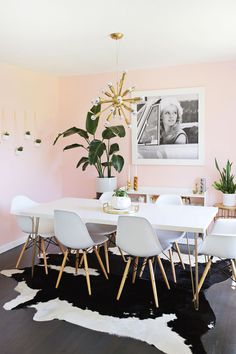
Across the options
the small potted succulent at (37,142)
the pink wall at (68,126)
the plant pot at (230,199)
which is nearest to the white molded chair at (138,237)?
the plant pot at (230,199)

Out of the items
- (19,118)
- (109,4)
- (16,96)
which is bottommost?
(19,118)

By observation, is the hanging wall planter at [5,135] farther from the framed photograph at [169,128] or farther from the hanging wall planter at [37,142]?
the framed photograph at [169,128]

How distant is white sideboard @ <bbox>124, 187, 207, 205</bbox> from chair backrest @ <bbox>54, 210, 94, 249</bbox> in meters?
1.81

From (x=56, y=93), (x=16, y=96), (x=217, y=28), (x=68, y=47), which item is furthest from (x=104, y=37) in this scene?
(x=56, y=93)

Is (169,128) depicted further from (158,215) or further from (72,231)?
(72,231)

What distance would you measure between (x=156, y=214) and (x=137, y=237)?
0.46 meters

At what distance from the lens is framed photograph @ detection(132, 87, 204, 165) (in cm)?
468

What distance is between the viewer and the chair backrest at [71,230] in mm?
3069

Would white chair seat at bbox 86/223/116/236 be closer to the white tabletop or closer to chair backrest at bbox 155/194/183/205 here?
the white tabletop

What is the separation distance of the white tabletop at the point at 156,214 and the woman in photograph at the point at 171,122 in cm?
147

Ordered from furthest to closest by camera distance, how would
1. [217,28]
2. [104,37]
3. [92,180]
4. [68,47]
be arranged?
[92,180]
[68,47]
[104,37]
[217,28]

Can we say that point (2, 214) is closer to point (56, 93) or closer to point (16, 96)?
point (16, 96)

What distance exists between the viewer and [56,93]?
18.0 ft

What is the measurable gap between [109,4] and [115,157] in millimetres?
2447
